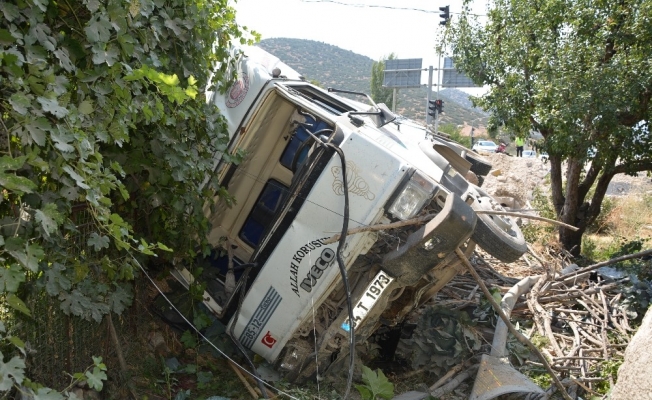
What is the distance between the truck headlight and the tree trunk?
1750mm

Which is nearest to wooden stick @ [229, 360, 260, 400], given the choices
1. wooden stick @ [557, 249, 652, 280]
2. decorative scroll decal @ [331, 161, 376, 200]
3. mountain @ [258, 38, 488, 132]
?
decorative scroll decal @ [331, 161, 376, 200]

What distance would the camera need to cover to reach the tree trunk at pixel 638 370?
4117mm

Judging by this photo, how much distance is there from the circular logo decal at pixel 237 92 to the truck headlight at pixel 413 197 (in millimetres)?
2106

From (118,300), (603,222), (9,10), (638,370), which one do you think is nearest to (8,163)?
(9,10)

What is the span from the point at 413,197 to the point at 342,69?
240 ft

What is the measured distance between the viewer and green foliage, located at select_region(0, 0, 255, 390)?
2.70m

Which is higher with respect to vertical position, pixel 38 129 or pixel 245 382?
pixel 38 129

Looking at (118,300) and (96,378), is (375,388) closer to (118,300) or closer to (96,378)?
(118,300)

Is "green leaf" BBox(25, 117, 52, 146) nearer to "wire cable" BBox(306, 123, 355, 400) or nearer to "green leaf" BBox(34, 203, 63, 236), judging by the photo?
"green leaf" BBox(34, 203, 63, 236)

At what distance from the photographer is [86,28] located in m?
3.10

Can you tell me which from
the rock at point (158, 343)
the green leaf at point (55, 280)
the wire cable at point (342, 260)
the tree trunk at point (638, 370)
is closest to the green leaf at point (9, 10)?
the green leaf at point (55, 280)

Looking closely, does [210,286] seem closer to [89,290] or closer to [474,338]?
[89,290]

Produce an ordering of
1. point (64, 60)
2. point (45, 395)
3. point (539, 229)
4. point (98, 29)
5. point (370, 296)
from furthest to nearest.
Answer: point (539, 229) < point (370, 296) < point (98, 29) < point (64, 60) < point (45, 395)

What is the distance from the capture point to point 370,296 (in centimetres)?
476
